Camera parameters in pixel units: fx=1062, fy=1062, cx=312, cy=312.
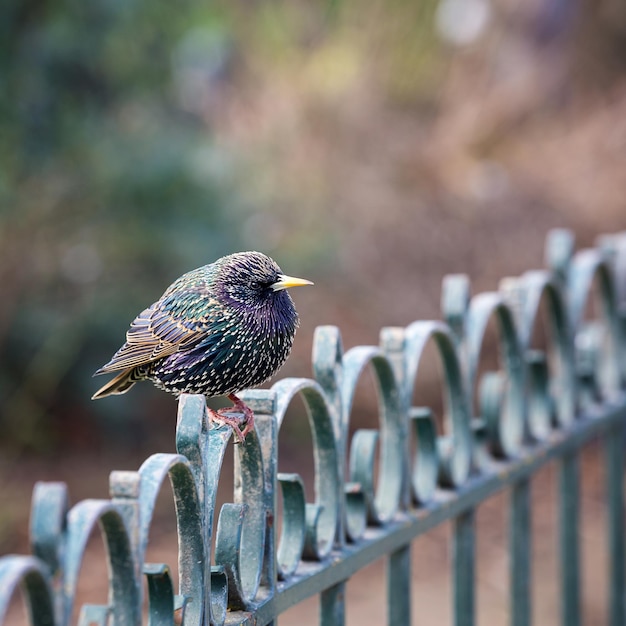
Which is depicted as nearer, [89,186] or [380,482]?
[380,482]

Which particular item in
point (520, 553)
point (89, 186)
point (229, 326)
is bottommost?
point (520, 553)

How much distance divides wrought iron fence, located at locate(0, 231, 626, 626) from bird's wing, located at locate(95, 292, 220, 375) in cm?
29

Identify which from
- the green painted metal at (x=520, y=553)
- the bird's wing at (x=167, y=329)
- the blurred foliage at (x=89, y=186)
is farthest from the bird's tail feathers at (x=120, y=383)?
the blurred foliage at (x=89, y=186)

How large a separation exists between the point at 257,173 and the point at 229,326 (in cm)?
353

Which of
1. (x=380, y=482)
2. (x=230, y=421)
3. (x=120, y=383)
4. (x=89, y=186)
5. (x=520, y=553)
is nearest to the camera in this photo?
(x=230, y=421)

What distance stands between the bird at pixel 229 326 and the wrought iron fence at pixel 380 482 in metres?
0.15

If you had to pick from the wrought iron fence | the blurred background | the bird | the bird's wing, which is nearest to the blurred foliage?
the blurred background

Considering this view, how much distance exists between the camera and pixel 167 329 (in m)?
2.13

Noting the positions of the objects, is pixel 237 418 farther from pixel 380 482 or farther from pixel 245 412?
pixel 380 482

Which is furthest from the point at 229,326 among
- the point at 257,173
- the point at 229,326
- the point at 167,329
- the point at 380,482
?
the point at 257,173

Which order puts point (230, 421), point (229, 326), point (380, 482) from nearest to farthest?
point (230, 421) < point (229, 326) < point (380, 482)

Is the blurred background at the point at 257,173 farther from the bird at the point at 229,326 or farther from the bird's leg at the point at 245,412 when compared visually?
the bird's leg at the point at 245,412

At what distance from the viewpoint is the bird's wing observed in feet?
6.68

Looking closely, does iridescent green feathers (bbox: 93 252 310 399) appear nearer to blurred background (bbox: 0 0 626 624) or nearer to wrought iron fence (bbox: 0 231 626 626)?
wrought iron fence (bbox: 0 231 626 626)
